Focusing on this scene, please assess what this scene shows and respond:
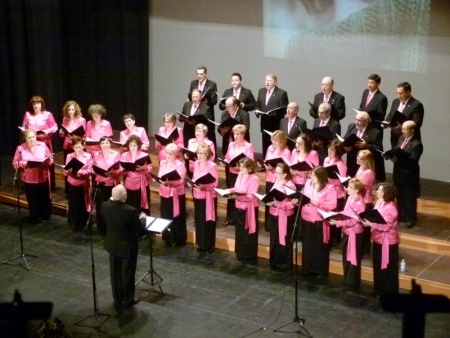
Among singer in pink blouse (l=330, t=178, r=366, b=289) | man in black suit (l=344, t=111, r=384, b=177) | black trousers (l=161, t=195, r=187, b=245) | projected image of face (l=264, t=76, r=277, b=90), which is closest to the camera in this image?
singer in pink blouse (l=330, t=178, r=366, b=289)

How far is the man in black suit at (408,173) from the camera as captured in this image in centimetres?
873

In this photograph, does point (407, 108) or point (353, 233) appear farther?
point (407, 108)

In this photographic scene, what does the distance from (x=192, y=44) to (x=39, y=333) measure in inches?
266

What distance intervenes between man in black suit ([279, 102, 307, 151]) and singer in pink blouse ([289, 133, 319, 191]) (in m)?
0.48

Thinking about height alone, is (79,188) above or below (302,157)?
below

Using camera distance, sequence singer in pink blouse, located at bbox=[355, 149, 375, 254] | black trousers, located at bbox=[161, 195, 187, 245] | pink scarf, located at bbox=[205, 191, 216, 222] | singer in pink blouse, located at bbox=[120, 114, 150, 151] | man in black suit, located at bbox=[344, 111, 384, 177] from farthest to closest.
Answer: singer in pink blouse, located at bbox=[120, 114, 150, 151]
black trousers, located at bbox=[161, 195, 187, 245]
pink scarf, located at bbox=[205, 191, 216, 222]
man in black suit, located at bbox=[344, 111, 384, 177]
singer in pink blouse, located at bbox=[355, 149, 375, 254]

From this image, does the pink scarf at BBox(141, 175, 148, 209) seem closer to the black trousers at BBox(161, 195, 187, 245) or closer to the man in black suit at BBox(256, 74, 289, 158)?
the black trousers at BBox(161, 195, 187, 245)

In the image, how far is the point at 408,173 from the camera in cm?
888

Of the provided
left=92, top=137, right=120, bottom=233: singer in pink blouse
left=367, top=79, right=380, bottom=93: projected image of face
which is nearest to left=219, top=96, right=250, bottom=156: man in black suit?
left=92, top=137, right=120, bottom=233: singer in pink blouse

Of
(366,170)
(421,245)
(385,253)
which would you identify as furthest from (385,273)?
(366,170)

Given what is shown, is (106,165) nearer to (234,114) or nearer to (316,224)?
(234,114)

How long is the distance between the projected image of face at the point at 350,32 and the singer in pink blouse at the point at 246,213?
2.76 metres

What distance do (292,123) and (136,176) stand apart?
1.80m

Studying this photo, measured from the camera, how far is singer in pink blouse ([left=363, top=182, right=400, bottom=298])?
25.8 feet
